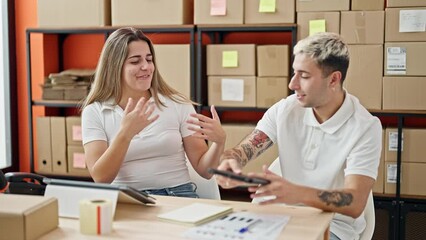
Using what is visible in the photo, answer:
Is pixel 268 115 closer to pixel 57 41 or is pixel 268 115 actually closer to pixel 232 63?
pixel 232 63

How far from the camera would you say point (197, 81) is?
145 inches

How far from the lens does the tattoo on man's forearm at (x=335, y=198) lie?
6.00ft

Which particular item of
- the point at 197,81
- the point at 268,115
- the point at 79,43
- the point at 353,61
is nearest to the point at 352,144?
the point at 268,115

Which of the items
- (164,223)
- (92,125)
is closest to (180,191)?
(92,125)

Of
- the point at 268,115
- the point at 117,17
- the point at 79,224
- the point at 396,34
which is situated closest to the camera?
the point at 79,224

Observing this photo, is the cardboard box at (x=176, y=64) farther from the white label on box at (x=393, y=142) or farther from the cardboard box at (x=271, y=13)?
the white label on box at (x=393, y=142)

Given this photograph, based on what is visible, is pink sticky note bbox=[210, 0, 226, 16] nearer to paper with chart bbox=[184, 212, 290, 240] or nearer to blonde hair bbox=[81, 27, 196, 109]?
blonde hair bbox=[81, 27, 196, 109]

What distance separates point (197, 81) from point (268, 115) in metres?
1.39

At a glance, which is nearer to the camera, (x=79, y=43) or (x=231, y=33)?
(x=231, y=33)

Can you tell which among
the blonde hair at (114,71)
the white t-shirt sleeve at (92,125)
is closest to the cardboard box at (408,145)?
the blonde hair at (114,71)

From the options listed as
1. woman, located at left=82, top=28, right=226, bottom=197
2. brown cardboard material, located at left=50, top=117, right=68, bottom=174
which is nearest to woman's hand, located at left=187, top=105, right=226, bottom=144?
woman, located at left=82, top=28, right=226, bottom=197

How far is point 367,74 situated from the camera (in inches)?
A: 132

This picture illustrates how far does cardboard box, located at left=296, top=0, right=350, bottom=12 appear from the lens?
133 inches

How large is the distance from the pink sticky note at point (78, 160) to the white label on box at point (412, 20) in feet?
7.14
